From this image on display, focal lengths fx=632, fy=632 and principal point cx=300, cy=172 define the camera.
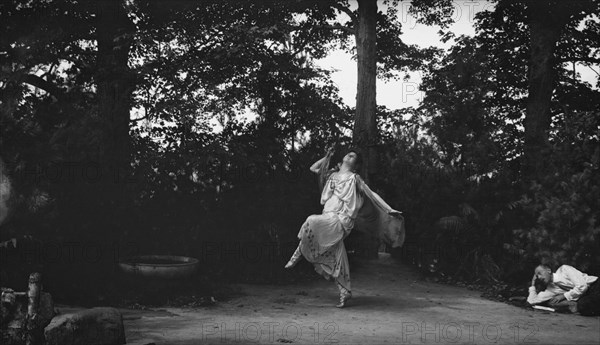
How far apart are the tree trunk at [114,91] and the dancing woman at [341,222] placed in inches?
159

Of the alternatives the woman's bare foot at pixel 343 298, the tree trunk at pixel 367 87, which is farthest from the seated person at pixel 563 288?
the tree trunk at pixel 367 87

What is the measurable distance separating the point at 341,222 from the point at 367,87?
18.1 ft

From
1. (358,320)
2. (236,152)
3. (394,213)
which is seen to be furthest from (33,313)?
(236,152)

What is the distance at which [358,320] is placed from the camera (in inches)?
329

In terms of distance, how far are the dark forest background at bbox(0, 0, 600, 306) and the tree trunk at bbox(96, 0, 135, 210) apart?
4 centimetres

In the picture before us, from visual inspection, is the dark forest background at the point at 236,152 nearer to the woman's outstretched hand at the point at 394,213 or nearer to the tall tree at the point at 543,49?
the tall tree at the point at 543,49

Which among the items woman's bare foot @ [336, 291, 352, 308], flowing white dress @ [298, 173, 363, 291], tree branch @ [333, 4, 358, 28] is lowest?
woman's bare foot @ [336, 291, 352, 308]

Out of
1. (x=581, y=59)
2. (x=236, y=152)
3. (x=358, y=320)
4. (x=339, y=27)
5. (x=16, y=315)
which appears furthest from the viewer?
(x=581, y=59)

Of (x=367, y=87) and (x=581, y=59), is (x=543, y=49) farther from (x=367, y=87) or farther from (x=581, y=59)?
(x=367, y=87)

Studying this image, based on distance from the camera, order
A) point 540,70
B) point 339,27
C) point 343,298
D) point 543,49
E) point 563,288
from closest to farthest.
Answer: point 343,298, point 563,288, point 540,70, point 543,49, point 339,27

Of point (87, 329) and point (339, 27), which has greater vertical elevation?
point (339, 27)

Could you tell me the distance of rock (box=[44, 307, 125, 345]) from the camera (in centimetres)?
568

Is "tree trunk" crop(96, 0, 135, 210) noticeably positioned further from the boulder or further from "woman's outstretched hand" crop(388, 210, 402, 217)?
the boulder

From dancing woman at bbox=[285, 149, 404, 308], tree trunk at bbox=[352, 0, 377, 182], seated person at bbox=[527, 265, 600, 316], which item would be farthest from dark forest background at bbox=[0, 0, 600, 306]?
dancing woman at bbox=[285, 149, 404, 308]
